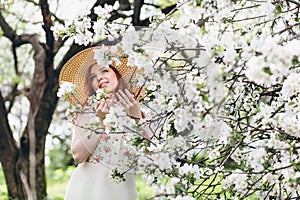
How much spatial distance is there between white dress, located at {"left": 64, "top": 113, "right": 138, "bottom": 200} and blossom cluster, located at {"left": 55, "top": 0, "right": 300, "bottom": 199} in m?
0.28

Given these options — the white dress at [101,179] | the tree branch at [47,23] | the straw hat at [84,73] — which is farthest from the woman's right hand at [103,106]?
the tree branch at [47,23]

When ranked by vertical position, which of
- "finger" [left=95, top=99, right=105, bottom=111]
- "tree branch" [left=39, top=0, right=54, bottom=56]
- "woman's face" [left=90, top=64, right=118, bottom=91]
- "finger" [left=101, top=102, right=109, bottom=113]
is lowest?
"finger" [left=101, top=102, right=109, bottom=113]

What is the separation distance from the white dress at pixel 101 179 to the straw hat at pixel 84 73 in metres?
0.21

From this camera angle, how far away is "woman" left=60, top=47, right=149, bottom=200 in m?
2.49

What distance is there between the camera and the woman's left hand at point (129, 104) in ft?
7.77

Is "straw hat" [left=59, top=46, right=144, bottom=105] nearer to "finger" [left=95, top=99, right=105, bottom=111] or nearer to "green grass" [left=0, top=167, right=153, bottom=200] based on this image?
"finger" [left=95, top=99, right=105, bottom=111]

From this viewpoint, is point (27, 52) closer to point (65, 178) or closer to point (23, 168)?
point (23, 168)

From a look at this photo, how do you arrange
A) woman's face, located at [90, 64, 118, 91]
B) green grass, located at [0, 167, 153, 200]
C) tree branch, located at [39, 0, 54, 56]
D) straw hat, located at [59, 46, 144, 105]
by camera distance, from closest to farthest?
straw hat, located at [59, 46, 144, 105] → woman's face, located at [90, 64, 118, 91] → tree branch, located at [39, 0, 54, 56] → green grass, located at [0, 167, 153, 200]

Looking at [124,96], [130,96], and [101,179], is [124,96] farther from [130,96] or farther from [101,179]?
[101,179]

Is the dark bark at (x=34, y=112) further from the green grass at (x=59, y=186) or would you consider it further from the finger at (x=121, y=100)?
the finger at (x=121, y=100)

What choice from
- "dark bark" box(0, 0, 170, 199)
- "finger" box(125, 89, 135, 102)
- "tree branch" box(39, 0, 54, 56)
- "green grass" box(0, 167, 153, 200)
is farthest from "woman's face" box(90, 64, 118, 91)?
"green grass" box(0, 167, 153, 200)

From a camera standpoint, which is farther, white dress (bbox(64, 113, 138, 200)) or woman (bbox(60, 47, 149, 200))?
white dress (bbox(64, 113, 138, 200))

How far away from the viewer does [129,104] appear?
2385mm

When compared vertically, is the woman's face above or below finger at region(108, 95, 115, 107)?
above
